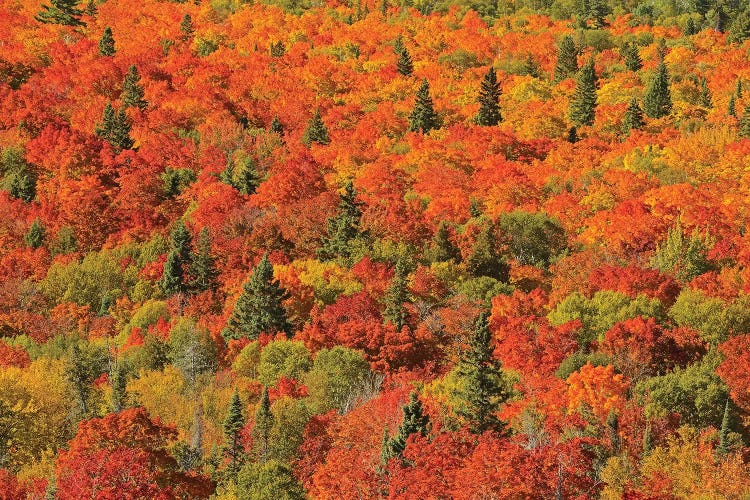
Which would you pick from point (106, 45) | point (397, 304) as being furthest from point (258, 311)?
point (106, 45)

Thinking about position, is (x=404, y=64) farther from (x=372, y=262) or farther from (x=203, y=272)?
(x=203, y=272)

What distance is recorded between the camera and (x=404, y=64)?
180m

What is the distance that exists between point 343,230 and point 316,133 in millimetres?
38496

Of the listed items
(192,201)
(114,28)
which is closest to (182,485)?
(192,201)

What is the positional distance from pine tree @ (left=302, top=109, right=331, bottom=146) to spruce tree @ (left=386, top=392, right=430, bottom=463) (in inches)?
3385

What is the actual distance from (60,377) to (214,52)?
11387 centimetres

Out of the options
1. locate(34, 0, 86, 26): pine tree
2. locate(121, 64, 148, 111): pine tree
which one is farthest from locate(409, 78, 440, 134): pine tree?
locate(34, 0, 86, 26): pine tree

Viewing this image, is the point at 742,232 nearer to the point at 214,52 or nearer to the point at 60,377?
the point at 60,377

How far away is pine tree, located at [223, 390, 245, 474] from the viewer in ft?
229

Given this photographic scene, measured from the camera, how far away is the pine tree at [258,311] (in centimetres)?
10019

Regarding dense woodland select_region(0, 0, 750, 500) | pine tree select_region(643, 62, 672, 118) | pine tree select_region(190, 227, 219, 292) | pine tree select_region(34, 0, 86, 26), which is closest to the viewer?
dense woodland select_region(0, 0, 750, 500)

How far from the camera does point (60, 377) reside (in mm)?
84875

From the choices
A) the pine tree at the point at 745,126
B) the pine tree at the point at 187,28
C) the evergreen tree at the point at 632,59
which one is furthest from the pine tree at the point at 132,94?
the pine tree at the point at 745,126

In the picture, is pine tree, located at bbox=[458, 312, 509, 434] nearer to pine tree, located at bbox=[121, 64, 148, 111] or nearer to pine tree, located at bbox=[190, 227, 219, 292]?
pine tree, located at bbox=[190, 227, 219, 292]
